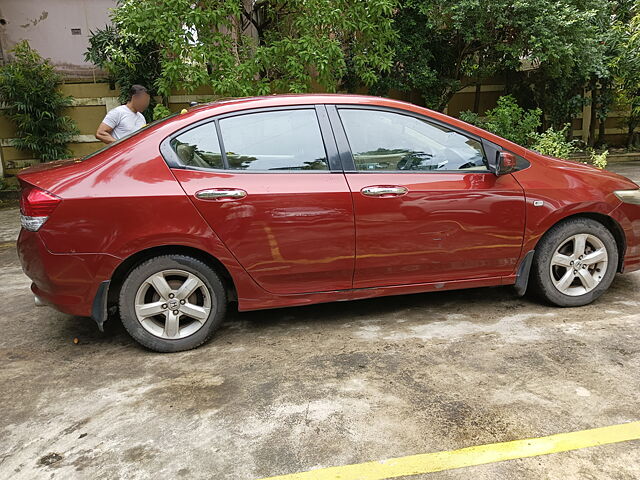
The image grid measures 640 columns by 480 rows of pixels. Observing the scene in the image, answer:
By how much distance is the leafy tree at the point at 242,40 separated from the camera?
22.1 feet

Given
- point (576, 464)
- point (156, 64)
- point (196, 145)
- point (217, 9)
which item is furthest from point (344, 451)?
point (156, 64)

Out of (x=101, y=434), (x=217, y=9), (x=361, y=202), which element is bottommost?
(x=101, y=434)

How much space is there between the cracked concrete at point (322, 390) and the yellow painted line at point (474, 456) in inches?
1.7

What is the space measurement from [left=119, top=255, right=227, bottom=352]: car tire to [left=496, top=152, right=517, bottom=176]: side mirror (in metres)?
2.03

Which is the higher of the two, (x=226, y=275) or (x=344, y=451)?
(x=226, y=275)

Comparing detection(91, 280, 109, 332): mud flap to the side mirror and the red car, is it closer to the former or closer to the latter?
the red car

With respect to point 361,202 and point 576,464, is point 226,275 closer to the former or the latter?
point 361,202

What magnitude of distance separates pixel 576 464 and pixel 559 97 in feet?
37.0

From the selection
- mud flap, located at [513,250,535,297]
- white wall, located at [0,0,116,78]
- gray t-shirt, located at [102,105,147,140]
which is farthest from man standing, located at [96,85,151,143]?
white wall, located at [0,0,116,78]

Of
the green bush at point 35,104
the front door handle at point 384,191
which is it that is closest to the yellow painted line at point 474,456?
the front door handle at point 384,191

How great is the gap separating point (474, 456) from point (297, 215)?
172 cm

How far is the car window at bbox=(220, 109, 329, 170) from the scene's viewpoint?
338 centimetres

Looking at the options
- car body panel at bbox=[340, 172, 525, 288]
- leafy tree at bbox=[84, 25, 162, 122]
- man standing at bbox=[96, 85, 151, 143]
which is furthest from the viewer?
leafy tree at bbox=[84, 25, 162, 122]

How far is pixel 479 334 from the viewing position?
11.5ft
